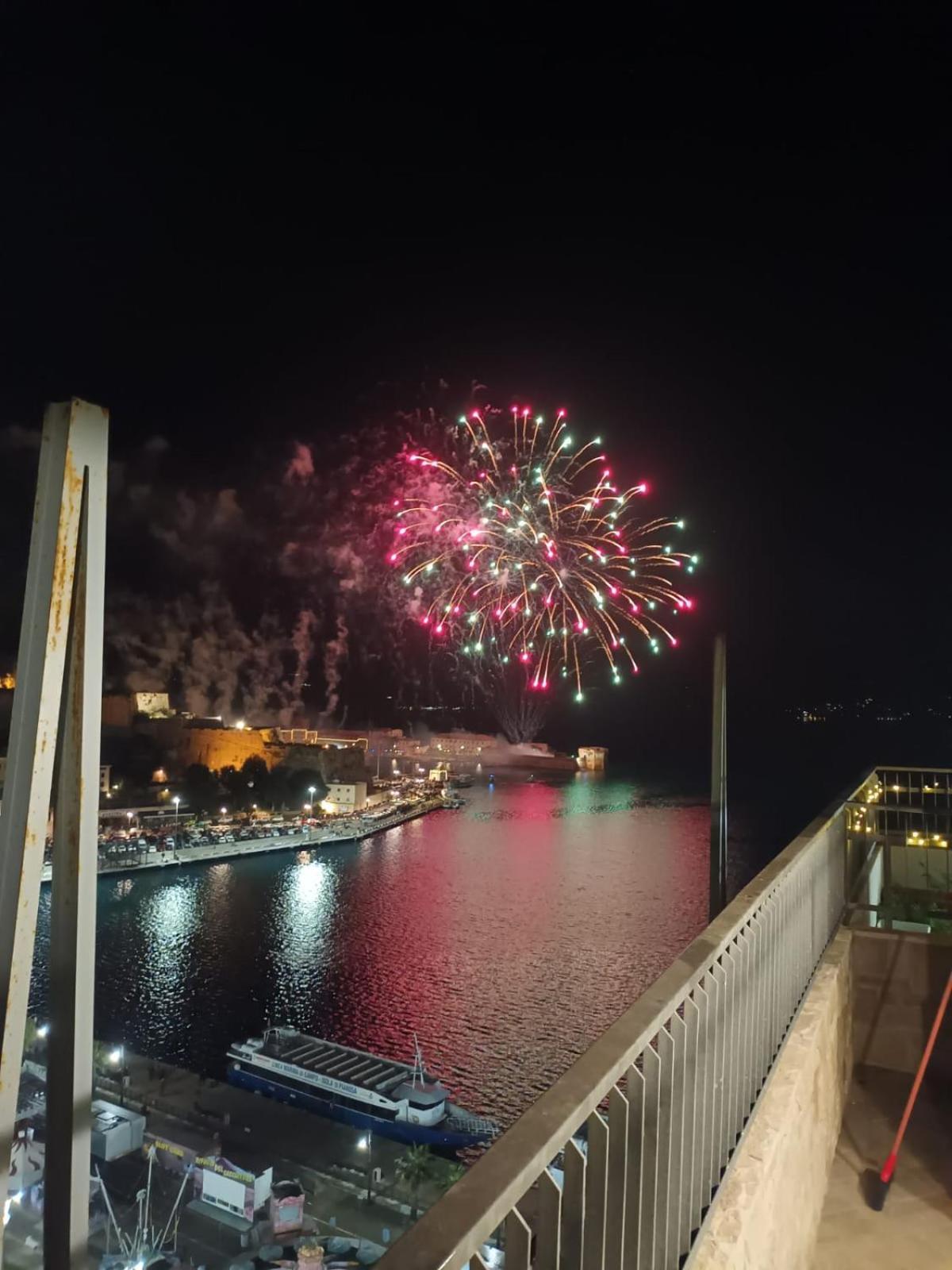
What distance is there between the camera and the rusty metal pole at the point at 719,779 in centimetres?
489

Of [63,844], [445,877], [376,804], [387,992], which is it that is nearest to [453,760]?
[376,804]

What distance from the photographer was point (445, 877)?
29.1 metres

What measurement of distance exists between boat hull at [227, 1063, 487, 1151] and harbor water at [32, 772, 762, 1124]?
0.66m

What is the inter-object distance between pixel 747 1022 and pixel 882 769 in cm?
417

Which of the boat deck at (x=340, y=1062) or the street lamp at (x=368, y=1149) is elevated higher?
the boat deck at (x=340, y=1062)

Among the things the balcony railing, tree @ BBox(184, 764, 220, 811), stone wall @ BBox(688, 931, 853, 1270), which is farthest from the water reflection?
the balcony railing

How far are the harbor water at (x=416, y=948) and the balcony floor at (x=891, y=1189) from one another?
10.6 m

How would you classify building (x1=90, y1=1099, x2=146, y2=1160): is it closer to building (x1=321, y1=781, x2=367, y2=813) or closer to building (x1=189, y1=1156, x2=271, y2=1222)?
building (x1=189, y1=1156, x2=271, y2=1222)

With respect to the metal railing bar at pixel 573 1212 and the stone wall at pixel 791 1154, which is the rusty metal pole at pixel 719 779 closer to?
the stone wall at pixel 791 1154

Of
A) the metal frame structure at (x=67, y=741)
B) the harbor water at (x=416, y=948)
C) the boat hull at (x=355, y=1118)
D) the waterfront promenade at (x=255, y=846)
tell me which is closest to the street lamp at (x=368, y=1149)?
the boat hull at (x=355, y=1118)

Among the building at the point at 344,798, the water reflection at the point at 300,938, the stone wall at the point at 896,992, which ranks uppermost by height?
the stone wall at the point at 896,992

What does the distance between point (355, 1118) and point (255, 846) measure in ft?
65.1

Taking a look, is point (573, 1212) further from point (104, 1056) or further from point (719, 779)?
point (104, 1056)

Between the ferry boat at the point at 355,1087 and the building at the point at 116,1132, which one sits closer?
→ the building at the point at 116,1132
